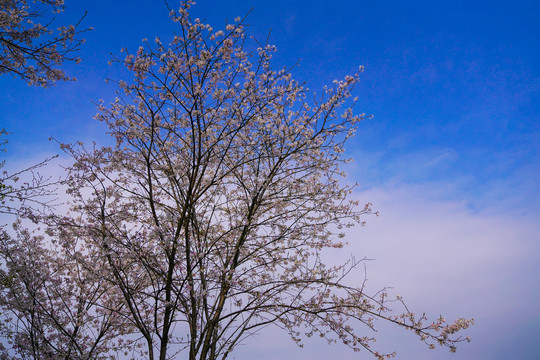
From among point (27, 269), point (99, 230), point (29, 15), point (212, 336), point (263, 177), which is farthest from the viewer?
point (263, 177)

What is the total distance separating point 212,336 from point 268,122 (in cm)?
484

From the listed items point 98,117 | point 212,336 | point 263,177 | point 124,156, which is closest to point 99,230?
point 124,156

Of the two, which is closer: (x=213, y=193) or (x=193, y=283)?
(x=193, y=283)

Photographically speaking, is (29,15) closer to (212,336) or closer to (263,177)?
(263,177)

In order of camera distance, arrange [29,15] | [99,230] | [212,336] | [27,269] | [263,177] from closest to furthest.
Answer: [29,15] < [99,230] < [212,336] < [27,269] < [263,177]

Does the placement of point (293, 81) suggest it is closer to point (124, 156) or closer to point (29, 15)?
point (124, 156)

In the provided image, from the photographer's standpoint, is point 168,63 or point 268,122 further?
point 268,122

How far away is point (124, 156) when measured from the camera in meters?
8.48

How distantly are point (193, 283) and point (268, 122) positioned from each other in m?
4.01

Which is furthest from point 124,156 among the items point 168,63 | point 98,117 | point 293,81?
point 293,81

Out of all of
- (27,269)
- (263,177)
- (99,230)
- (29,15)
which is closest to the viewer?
(29,15)

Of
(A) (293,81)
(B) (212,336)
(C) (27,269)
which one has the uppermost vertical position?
(A) (293,81)

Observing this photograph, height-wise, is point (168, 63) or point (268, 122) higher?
point (268, 122)

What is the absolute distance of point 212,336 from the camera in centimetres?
→ 816
